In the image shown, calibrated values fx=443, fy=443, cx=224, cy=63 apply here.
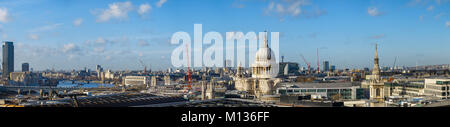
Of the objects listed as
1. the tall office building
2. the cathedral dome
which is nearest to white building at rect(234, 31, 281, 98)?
the cathedral dome

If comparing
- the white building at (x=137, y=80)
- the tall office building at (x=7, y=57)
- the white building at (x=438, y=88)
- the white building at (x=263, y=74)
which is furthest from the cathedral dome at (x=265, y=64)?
the tall office building at (x=7, y=57)

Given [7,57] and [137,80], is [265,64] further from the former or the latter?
[7,57]

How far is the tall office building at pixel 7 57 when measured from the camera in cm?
11495

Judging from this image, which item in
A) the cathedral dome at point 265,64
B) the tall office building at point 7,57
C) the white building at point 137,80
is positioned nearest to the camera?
the cathedral dome at point 265,64

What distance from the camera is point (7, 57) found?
11581cm

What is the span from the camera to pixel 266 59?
4344 centimetres

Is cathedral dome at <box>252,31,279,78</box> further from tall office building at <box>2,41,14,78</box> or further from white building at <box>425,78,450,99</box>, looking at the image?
tall office building at <box>2,41,14,78</box>

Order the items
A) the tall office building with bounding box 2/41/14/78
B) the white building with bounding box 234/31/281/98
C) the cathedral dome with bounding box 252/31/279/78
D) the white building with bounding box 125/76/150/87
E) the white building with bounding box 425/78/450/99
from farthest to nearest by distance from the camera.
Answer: the tall office building with bounding box 2/41/14/78
the white building with bounding box 125/76/150/87
the cathedral dome with bounding box 252/31/279/78
the white building with bounding box 234/31/281/98
the white building with bounding box 425/78/450/99

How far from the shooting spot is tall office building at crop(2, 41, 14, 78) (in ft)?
377

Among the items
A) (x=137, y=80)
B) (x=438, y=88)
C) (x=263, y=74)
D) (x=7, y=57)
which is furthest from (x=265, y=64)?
(x=7, y=57)

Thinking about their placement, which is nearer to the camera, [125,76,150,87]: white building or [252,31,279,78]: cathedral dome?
[252,31,279,78]: cathedral dome

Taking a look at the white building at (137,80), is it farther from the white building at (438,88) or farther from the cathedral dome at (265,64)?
the white building at (438,88)
